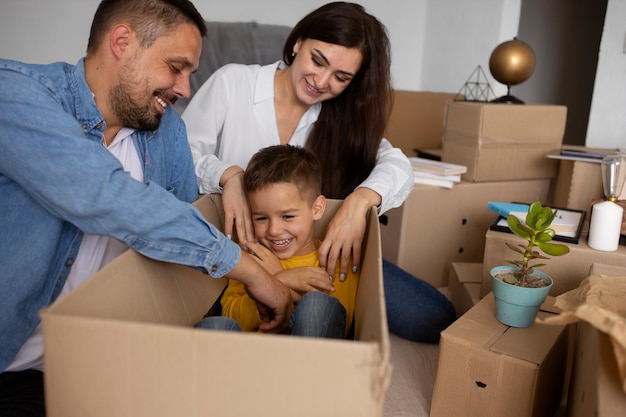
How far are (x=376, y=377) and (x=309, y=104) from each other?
3.51 ft

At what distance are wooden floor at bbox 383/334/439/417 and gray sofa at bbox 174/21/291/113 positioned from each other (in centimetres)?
152

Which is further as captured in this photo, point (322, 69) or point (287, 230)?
point (322, 69)

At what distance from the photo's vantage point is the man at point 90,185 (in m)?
0.75

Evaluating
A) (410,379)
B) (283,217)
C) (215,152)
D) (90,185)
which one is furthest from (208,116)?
(410,379)

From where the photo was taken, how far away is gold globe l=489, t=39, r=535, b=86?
211 centimetres

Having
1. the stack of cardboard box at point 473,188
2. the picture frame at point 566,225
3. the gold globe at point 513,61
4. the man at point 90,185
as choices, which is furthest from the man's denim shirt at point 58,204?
the gold globe at point 513,61

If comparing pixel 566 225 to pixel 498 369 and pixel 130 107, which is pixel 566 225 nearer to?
pixel 498 369

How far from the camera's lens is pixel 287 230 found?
3.89ft

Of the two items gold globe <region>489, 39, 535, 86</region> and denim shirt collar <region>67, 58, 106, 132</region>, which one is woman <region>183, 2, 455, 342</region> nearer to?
denim shirt collar <region>67, 58, 106, 132</region>

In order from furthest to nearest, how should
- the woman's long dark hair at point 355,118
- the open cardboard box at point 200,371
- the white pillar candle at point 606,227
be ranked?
1. the woman's long dark hair at point 355,118
2. the white pillar candle at point 606,227
3. the open cardboard box at point 200,371

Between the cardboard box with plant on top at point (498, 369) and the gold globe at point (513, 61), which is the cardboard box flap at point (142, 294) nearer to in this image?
the cardboard box with plant on top at point (498, 369)

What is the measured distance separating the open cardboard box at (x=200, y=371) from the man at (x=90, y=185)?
196 mm

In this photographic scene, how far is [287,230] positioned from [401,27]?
2508 millimetres

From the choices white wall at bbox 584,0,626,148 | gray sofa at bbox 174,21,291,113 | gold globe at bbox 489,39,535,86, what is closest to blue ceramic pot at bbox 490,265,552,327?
gold globe at bbox 489,39,535,86
